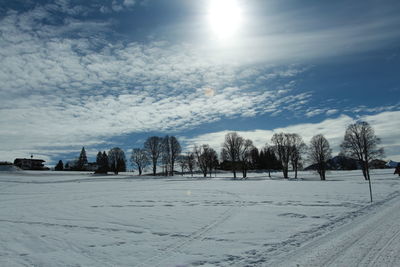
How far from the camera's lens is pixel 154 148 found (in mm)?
79875

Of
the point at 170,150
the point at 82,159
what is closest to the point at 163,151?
the point at 170,150

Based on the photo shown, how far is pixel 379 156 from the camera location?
48.7 meters

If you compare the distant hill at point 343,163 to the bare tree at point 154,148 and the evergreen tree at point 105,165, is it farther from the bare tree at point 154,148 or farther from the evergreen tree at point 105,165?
the evergreen tree at point 105,165

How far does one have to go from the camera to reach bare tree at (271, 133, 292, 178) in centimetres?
6550

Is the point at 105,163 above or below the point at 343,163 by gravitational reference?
above

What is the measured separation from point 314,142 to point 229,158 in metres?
23.4

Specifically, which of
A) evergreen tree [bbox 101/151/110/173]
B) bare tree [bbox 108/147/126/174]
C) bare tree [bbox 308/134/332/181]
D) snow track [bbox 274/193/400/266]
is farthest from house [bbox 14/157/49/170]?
snow track [bbox 274/193/400/266]

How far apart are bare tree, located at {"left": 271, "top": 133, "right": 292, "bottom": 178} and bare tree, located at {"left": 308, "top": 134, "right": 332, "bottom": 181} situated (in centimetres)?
628

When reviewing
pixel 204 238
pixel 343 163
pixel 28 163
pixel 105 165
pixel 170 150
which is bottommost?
pixel 204 238

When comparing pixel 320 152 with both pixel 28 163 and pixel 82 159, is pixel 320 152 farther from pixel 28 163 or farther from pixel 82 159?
pixel 28 163

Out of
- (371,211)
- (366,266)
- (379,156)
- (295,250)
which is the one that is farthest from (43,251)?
(379,156)

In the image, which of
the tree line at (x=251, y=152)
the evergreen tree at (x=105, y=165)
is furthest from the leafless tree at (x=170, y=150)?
the evergreen tree at (x=105, y=165)

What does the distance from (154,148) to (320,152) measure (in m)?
47.3

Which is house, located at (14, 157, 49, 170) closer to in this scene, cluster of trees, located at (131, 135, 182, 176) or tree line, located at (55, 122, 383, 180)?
tree line, located at (55, 122, 383, 180)
